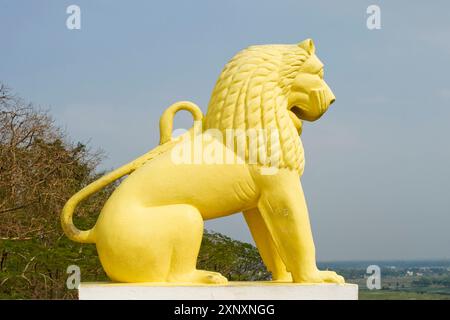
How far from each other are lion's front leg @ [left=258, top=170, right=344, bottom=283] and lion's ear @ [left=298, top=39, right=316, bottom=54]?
1063 millimetres

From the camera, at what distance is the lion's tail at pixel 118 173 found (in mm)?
4887

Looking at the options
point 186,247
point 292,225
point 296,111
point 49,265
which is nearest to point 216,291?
point 186,247

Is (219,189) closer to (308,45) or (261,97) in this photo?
(261,97)

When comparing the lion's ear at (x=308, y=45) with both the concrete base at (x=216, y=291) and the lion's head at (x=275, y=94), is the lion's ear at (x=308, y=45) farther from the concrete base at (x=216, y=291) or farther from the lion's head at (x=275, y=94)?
the concrete base at (x=216, y=291)


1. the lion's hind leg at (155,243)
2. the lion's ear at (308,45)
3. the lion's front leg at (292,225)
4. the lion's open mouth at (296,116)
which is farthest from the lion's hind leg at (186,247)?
A: the lion's ear at (308,45)

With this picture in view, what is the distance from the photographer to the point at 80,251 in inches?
477

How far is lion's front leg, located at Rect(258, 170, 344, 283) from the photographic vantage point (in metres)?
4.62

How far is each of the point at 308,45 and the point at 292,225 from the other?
1476mm

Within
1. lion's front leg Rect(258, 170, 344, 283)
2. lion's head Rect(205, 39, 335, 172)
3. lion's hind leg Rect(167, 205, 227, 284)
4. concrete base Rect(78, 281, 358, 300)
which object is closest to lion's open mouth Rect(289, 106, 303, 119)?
lion's head Rect(205, 39, 335, 172)

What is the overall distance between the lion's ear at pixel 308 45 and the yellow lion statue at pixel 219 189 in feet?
0.69

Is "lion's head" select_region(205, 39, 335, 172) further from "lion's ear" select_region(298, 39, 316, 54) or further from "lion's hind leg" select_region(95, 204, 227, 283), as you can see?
"lion's hind leg" select_region(95, 204, 227, 283)
